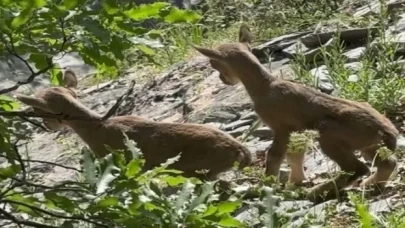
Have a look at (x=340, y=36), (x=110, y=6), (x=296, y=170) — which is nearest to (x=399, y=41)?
(x=340, y=36)

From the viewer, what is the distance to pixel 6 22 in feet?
11.6

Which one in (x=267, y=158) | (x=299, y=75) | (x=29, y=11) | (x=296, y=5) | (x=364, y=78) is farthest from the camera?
(x=296, y=5)

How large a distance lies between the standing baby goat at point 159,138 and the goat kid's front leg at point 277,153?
0.55 ft

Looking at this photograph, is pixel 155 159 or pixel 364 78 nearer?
pixel 155 159

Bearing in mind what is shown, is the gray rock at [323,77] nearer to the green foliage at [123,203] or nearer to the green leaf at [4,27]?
the green foliage at [123,203]

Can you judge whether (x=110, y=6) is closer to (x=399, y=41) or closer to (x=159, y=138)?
(x=159, y=138)

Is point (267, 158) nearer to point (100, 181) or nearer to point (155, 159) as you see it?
point (155, 159)

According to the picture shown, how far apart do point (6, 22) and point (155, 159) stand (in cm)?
442

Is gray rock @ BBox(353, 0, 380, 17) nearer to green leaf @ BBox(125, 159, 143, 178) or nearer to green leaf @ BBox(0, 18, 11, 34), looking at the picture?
green leaf @ BBox(125, 159, 143, 178)

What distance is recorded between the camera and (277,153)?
7641 mm

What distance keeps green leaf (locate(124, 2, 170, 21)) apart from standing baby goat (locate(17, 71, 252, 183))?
129 inches

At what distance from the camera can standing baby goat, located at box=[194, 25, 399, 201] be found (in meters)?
7.04

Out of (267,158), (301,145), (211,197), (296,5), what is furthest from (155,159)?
(296,5)

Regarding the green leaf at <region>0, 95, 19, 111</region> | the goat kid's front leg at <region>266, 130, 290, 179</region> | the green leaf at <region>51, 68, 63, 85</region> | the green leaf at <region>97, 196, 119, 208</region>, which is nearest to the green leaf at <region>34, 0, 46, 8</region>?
the green leaf at <region>97, 196, 119, 208</region>
